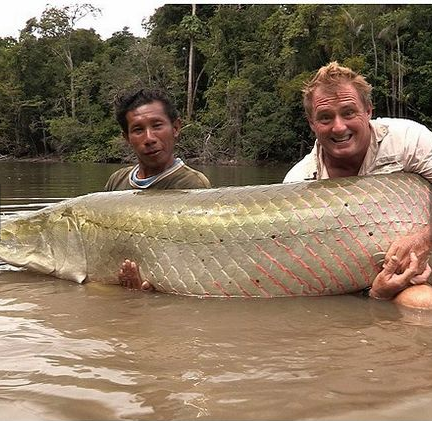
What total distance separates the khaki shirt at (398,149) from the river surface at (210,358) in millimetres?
838

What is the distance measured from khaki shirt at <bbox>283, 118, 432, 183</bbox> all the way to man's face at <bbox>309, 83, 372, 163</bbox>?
0.29 ft

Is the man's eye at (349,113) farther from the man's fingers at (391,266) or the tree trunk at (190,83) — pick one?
the tree trunk at (190,83)

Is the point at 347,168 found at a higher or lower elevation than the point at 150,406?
higher

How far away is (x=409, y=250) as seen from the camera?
10.2ft

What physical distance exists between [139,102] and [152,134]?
0.27m

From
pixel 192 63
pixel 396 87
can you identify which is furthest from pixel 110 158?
pixel 396 87

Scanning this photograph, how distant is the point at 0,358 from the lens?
7.68 ft

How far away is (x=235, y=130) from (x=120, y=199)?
31.8m

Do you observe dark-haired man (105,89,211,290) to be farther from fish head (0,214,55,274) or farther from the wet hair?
the wet hair

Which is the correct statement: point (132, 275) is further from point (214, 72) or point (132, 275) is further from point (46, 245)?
point (214, 72)

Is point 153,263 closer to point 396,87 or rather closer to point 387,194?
point 387,194

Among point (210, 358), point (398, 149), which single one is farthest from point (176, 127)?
point (210, 358)

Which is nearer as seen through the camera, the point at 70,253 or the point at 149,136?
the point at 70,253

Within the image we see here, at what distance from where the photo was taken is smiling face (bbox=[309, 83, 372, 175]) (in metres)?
3.41
